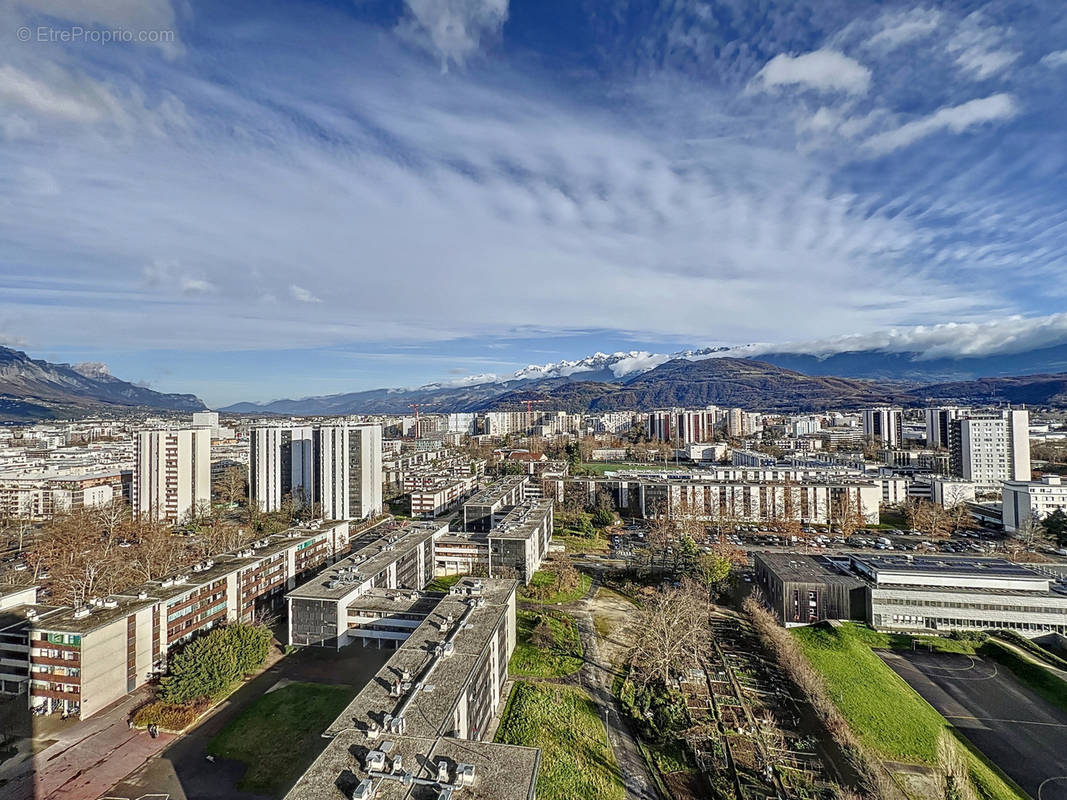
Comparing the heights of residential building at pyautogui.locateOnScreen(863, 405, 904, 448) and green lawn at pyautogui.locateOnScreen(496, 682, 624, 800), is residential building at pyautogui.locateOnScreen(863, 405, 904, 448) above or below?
above

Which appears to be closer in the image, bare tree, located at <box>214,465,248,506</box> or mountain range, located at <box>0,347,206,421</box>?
bare tree, located at <box>214,465,248,506</box>

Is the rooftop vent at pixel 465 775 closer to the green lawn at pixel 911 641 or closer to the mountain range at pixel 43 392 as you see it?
the green lawn at pixel 911 641

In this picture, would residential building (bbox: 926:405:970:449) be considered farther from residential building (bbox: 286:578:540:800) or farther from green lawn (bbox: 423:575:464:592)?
residential building (bbox: 286:578:540:800)

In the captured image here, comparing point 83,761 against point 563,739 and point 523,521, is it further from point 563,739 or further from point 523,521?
point 523,521

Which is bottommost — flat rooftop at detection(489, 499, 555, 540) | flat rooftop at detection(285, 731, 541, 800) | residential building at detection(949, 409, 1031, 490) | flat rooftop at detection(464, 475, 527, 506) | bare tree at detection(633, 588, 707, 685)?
bare tree at detection(633, 588, 707, 685)

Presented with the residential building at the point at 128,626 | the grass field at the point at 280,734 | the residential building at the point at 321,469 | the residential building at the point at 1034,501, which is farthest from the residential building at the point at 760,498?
the grass field at the point at 280,734

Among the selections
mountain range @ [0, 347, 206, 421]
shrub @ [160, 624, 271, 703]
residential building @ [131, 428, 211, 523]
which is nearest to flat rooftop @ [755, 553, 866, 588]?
shrub @ [160, 624, 271, 703]
